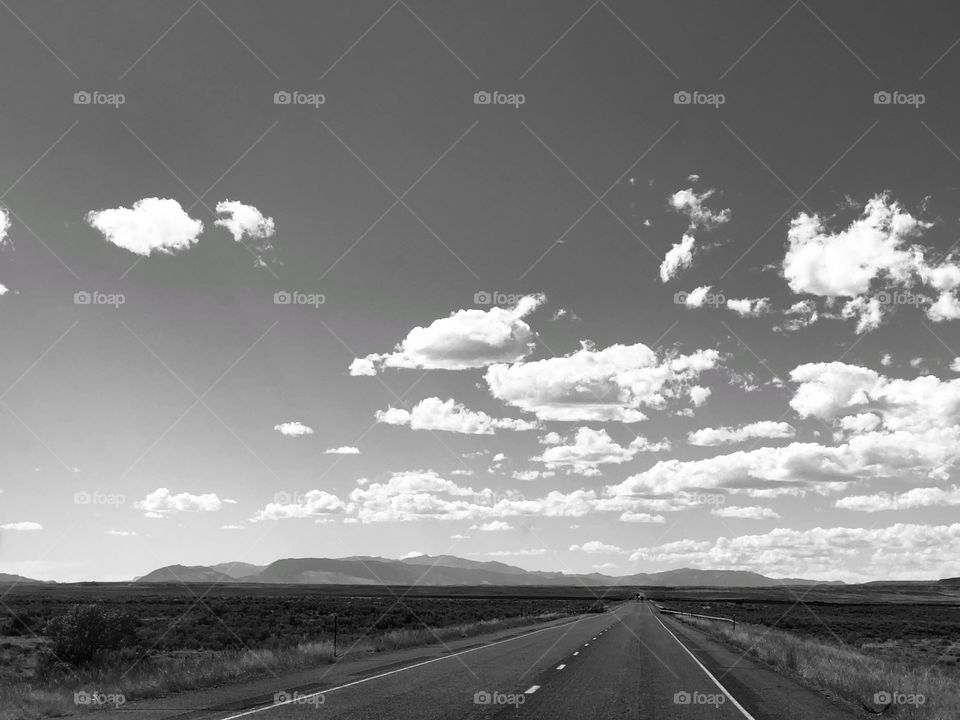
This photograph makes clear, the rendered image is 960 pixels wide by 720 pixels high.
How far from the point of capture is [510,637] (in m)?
33.2

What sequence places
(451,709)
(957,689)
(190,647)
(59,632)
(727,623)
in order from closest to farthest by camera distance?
1. (451,709)
2. (957,689)
3. (59,632)
4. (190,647)
5. (727,623)

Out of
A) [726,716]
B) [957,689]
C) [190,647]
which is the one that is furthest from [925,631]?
[726,716]

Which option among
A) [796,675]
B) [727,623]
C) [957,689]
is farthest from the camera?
[727,623]

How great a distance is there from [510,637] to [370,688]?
19.6 m

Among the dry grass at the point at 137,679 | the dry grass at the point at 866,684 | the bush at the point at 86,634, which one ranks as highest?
the bush at the point at 86,634

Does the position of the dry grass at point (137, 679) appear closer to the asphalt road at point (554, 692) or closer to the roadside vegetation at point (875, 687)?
the asphalt road at point (554, 692)

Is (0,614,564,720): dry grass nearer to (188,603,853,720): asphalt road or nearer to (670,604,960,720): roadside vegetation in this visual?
(188,603,853,720): asphalt road

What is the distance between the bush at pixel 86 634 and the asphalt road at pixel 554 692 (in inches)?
309

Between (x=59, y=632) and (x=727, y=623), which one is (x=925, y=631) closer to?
(x=727, y=623)

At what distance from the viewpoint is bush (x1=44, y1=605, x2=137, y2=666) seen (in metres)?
20.4

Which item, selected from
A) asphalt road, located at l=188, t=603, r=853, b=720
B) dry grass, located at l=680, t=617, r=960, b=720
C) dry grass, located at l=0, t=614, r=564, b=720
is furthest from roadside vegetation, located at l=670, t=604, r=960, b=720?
dry grass, located at l=0, t=614, r=564, b=720

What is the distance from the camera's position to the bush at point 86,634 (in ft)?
66.9

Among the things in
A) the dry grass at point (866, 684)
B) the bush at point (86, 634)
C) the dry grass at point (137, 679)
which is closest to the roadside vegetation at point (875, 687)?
the dry grass at point (866, 684)

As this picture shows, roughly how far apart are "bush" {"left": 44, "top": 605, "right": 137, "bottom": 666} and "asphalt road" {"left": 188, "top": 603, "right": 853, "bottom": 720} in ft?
25.7
